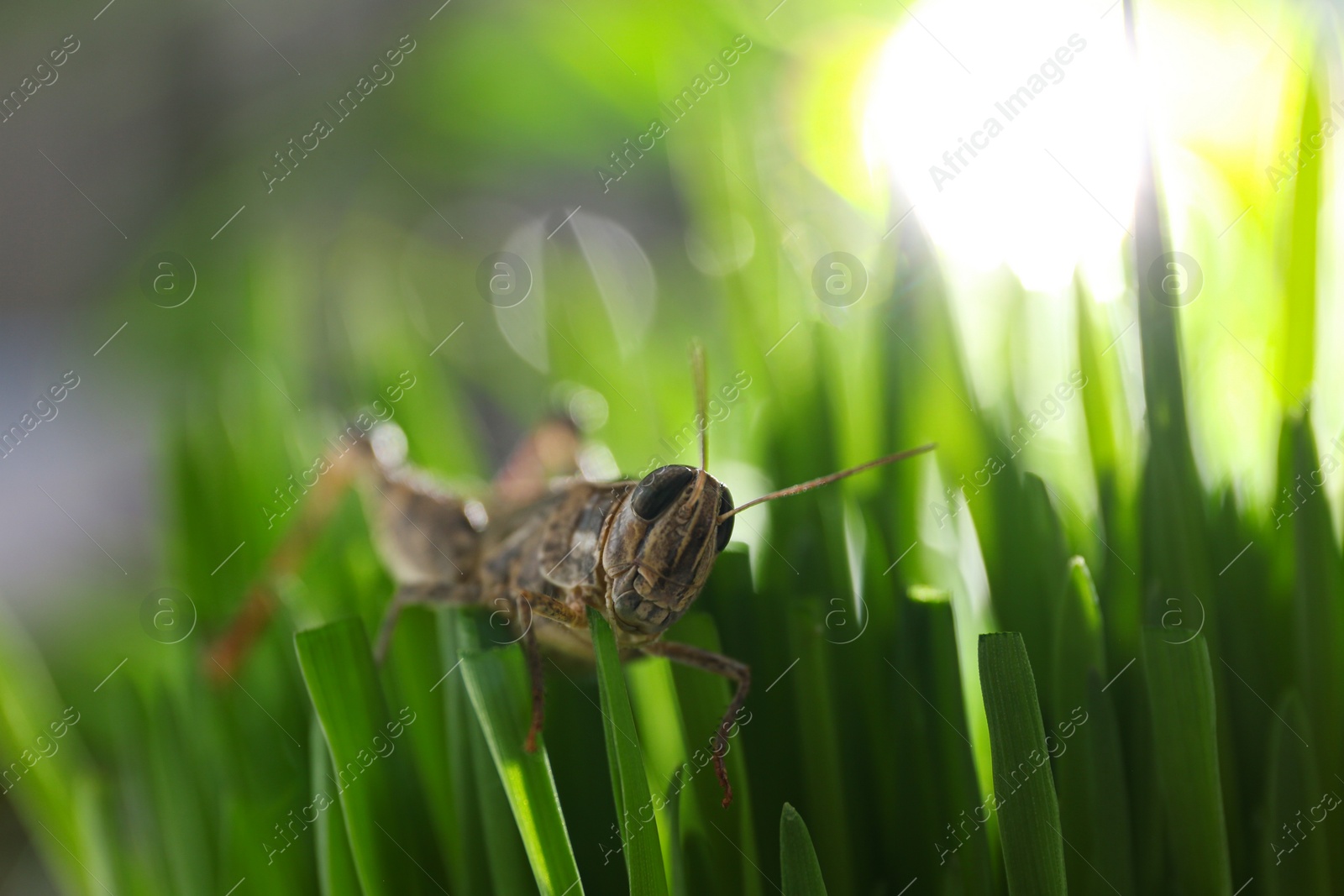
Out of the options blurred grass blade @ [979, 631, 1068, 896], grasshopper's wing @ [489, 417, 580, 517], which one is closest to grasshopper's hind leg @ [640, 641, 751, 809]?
blurred grass blade @ [979, 631, 1068, 896]

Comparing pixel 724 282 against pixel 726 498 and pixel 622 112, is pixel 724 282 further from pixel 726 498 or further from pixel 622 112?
pixel 622 112

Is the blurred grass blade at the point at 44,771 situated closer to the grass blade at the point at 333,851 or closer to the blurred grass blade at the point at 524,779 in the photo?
the grass blade at the point at 333,851

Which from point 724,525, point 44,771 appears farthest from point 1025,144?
point 44,771

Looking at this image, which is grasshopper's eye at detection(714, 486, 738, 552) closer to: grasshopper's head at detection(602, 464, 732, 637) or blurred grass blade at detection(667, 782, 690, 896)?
grasshopper's head at detection(602, 464, 732, 637)

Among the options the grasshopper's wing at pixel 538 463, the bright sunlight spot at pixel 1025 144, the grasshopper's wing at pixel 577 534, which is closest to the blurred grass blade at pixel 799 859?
the grasshopper's wing at pixel 577 534

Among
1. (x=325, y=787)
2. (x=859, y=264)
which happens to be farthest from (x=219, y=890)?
(x=859, y=264)

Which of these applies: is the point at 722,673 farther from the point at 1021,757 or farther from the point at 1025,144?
the point at 1025,144
